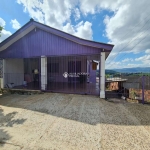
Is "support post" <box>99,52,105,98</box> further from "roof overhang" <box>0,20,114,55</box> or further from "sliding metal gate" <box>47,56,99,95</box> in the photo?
"sliding metal gate" <box>47,56,99,95</box>

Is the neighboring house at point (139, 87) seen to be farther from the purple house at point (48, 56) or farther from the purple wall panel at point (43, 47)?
the purple wall panel at point (43, 47)

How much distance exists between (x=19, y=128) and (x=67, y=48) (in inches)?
216

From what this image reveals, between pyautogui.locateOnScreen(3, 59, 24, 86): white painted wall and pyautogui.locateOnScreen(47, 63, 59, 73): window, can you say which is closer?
pyautogui.locateOnScreen(3, 59, 24, 86): white painted wall

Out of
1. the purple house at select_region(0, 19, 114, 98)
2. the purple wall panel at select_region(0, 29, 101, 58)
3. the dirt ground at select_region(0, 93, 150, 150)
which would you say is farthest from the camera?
the purple wall panel at select_region(0, 29, 101, 58)

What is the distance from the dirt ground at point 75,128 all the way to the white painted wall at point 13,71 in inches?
203

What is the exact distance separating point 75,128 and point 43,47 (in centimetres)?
640

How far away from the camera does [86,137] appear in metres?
2.97

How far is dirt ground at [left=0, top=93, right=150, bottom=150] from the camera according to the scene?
106 inches

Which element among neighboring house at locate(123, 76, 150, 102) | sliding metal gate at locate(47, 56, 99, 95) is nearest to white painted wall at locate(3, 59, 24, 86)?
sliding metal gate at locate(47, 56, 99, 95)

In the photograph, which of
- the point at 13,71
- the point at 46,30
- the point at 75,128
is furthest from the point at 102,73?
the point at 13,71

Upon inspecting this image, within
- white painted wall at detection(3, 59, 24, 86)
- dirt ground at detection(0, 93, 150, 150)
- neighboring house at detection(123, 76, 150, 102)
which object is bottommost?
dirt ground at detection(0, 93, 150, 150)

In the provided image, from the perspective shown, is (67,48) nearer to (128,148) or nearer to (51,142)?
(51,142)

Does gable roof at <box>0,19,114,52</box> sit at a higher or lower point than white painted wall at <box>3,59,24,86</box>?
higher

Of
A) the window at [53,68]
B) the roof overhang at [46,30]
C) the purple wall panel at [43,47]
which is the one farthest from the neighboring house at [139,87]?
the window at [53,68]
